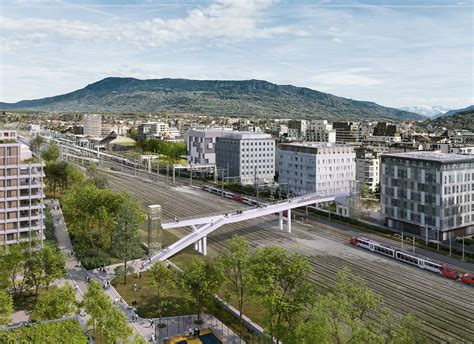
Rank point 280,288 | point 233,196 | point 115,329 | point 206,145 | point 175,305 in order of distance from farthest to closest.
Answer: point 206,145 < point 233,196 < point 175,305 < point 280,288 < point 115,329

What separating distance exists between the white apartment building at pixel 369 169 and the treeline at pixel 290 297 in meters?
57.3

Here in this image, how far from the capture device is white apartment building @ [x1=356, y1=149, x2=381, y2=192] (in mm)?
95062

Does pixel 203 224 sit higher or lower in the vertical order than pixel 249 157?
lower

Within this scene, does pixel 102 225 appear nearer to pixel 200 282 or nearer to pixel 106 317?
pixel 200 282

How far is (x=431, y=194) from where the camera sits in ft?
203

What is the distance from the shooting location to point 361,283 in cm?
3228

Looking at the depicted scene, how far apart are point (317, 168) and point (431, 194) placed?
2649cm

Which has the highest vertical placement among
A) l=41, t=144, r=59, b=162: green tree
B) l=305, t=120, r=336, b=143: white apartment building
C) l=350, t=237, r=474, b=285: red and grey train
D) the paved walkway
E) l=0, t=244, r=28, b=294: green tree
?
l=305, t=120, r=336, b=143: white apartment building

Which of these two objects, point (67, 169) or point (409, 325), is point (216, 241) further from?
point (409, 325)

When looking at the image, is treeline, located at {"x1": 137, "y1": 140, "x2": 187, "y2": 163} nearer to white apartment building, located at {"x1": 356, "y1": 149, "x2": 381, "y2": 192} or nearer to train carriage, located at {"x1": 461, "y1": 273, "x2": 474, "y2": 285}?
white apartment building, located at {"x1": 356, "y1": 149, "x2": 381, "y2": 192}

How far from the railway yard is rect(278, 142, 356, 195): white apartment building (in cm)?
1265

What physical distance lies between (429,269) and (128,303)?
33.1 metres

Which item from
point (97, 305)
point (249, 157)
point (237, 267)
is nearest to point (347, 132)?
point (249, 157)

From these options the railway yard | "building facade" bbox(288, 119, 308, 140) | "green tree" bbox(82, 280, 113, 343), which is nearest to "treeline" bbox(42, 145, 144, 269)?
the railway yard
